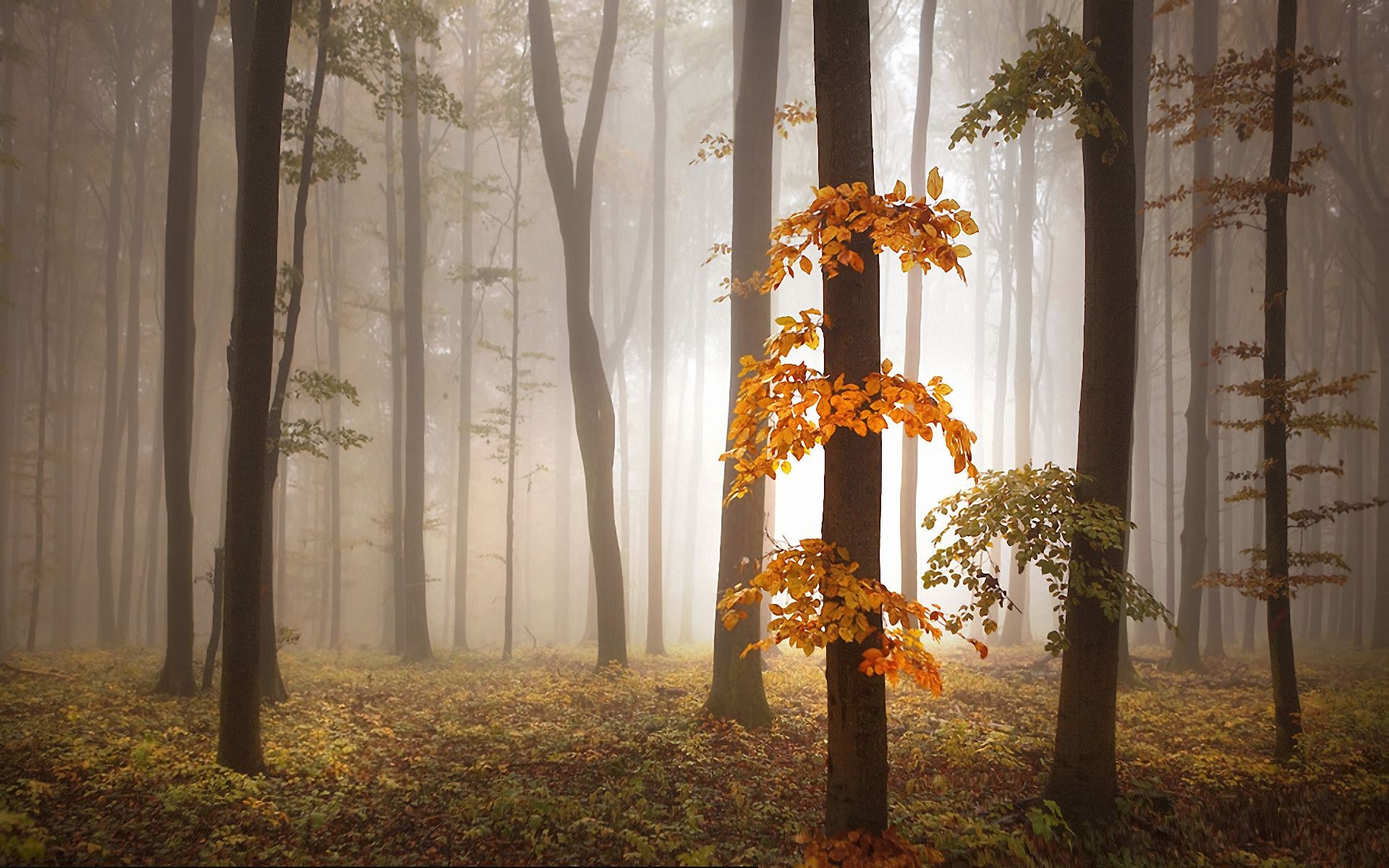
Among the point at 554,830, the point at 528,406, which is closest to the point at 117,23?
the point at 528,406

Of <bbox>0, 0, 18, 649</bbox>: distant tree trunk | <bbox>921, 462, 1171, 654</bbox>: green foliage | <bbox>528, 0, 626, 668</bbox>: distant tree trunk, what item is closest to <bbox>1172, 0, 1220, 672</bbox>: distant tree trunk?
<bbox>921, 462, 1171, 654</bbox>: green foliage

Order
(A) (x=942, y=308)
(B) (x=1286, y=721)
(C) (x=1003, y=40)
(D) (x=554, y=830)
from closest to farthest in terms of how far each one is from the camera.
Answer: (D) (x=554, y=830)
(B) (x=1286, y=721)
(C) (x=1003, y=40)
(A) (x=942, y=308)

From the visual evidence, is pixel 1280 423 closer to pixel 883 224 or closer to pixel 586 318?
pixel 883 224

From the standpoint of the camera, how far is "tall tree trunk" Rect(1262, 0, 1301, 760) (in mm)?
6988

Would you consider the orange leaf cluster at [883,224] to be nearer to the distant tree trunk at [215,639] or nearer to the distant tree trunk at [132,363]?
the distant tree trunk at [215,639]

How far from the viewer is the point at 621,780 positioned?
251 inches

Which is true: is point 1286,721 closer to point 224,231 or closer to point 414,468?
point 414,468

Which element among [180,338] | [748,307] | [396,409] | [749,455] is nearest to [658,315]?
[396,409]

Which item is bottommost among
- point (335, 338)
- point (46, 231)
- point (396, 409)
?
point (396, 409)

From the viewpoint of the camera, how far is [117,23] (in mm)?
17609

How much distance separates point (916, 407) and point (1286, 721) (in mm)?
6745

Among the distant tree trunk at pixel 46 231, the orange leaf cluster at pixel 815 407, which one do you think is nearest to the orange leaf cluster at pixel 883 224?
the orange leaf cluster at pixel 815 407

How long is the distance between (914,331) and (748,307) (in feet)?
27.9

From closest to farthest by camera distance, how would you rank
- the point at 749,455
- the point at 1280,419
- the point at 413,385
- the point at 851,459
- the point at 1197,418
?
1. the point at 851,459
2. the point at 749,455
3. the point at 1280,419
4. the point at 1197,418
5. the point at 413,385
